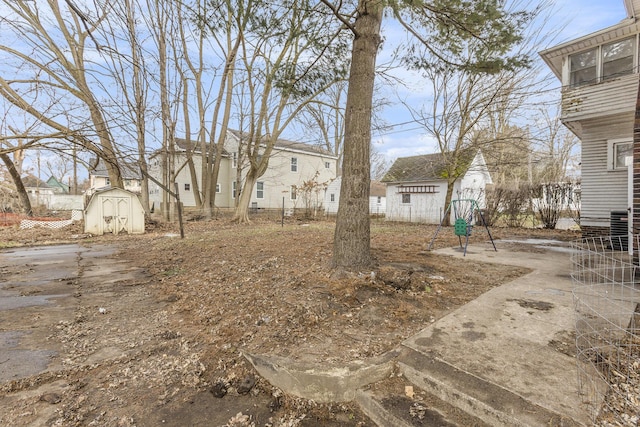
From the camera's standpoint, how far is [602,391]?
1742 millimetres

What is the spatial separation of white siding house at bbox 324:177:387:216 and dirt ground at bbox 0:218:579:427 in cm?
1647

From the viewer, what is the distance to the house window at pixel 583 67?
26.3 feet

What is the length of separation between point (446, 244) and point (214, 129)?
12.6 meters

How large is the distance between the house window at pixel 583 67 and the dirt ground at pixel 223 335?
704 cm

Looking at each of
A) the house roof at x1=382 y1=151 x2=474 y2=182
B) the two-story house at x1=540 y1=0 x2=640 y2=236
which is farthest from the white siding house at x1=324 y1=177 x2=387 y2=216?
the two-story house at x1=540 y1=0 x2=640 y2=236

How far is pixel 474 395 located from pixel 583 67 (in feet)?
34.4

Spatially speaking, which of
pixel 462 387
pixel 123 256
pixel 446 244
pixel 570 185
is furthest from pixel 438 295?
pixel 570 185

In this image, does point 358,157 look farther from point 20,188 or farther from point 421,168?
point 20,188

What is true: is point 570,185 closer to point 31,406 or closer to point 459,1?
point 459,1

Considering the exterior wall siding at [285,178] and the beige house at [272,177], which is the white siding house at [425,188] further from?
the beige house at [272,177]

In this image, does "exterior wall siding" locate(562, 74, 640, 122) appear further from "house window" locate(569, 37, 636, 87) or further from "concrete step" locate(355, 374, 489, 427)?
"concrete step" locate(355, 374, 489, 427)

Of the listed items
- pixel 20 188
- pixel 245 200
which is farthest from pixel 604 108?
pixel 20 188

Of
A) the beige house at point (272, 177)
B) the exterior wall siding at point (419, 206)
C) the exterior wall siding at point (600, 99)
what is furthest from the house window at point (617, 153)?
the beige house at point (272, 177)

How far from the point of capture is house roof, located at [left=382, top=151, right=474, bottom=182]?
15.2 meters
